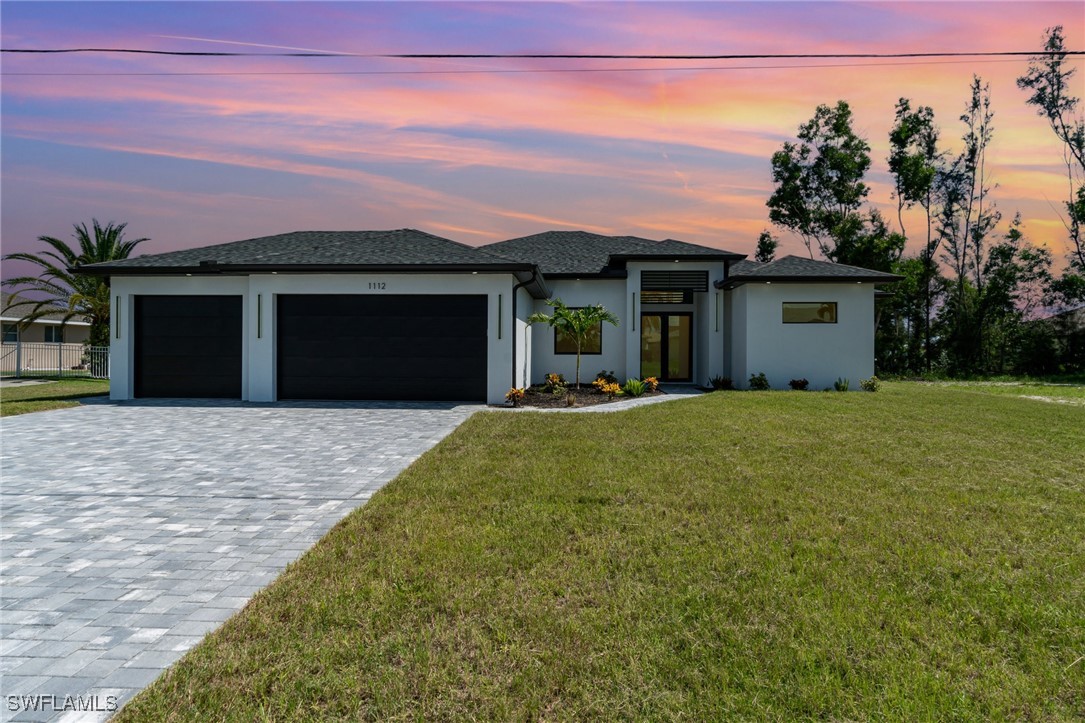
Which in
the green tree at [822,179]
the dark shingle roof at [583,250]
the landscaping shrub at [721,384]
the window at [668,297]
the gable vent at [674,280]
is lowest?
the landscaping shrub at [721,384]

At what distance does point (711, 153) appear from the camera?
1509cm

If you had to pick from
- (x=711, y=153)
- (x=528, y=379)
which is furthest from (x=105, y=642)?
(x=711, y=153)

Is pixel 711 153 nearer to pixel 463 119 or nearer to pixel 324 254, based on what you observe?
pixel 463 119

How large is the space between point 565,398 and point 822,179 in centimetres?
2210

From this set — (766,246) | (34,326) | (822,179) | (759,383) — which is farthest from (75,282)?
(822,179)

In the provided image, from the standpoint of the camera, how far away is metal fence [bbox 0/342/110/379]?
892 inches

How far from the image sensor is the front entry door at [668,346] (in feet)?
63.6

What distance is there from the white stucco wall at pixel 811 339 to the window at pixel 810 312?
0.12m

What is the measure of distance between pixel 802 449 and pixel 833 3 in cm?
798

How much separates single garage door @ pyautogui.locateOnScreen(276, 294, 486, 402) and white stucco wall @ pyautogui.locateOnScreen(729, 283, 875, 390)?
26.8 ft

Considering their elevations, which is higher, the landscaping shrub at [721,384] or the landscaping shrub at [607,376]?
the landscaping shrub at [607,376]

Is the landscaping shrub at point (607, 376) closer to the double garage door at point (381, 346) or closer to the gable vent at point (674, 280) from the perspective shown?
the gable vent at point (674, 280)

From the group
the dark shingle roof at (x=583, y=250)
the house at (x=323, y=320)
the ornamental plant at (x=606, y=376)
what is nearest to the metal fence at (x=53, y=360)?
the house at (x=323, y=320)

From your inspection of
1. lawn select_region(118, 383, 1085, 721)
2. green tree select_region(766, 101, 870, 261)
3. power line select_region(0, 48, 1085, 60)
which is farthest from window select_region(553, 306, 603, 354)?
green tree select_region(766, 101, 870, 261)
